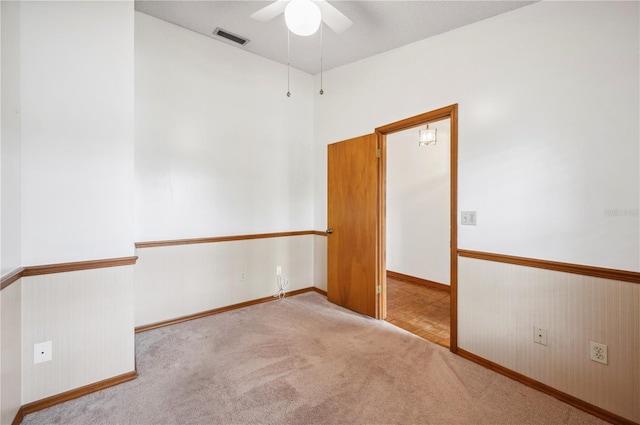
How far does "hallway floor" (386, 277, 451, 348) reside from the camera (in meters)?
2.78

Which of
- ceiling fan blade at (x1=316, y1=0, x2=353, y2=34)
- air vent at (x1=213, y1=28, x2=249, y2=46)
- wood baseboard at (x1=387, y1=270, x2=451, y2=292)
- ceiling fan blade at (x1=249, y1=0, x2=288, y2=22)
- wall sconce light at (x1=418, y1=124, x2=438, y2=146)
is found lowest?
wood baseboard at (x1=387, y1=270, x2=451, y2=292)

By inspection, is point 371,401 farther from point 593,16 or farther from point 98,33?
point 98,33

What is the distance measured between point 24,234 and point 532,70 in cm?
345

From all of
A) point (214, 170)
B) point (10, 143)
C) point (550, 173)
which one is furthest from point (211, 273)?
point (550, 173)

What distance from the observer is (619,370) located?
5.35ft

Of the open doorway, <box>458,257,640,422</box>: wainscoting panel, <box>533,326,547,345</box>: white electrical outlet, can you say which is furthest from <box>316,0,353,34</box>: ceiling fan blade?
<box>533,326,547,345</box>: white electrical outlet

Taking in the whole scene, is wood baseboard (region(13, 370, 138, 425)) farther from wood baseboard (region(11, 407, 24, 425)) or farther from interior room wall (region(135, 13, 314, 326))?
interior room wall (region(135, 13, 314, 326))

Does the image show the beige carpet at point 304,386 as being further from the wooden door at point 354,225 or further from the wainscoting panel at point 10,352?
the wooden door at point 354,225

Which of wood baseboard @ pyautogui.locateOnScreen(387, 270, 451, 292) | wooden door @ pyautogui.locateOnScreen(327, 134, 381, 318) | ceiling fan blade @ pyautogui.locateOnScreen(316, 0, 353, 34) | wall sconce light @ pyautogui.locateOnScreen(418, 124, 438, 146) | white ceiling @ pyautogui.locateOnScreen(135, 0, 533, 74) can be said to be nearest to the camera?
ceiling fan blade @ pyautogui.locateOnScreen(316, 0, 353, 34)

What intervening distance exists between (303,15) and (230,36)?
1.71 meters

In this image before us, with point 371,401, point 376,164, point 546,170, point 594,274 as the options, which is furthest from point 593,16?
point 371,401

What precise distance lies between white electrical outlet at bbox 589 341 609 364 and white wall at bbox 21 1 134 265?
309 centimetres

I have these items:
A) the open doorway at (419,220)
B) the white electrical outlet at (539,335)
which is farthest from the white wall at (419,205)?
the white electrical outlet at (539,335)

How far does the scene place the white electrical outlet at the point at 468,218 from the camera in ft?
7.50
